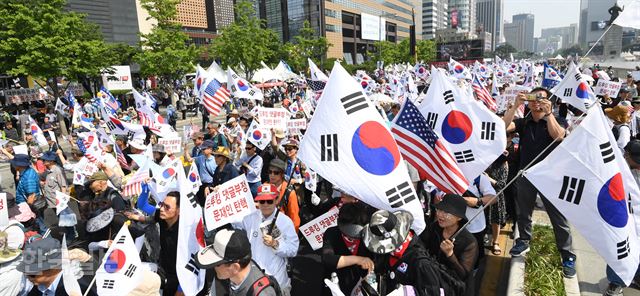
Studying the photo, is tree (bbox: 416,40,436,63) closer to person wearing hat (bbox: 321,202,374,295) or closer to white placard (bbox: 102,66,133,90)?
white placard (bbox: 102,66,133,90)

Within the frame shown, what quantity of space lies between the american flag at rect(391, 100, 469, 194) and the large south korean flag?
0.80 metres

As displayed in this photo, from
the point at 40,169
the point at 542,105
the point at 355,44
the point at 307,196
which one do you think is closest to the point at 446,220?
the point at 542,105

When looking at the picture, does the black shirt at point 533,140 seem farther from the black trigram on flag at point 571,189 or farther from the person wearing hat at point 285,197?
the person wearing hat at point 285,197

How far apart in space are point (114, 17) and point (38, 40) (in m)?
36.3

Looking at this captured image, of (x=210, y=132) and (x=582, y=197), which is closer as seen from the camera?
(x=582, y=197)

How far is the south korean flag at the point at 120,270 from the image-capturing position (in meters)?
3.41

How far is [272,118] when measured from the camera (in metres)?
7.79

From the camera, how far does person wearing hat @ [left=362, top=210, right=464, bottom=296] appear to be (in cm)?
288

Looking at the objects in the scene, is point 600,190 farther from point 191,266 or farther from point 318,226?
point 191,266

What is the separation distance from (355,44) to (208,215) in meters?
88.9

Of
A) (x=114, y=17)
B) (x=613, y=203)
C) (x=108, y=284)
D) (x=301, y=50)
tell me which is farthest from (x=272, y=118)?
(x=114, y=17)

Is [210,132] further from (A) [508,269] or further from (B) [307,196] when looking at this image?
(A) [508,269]

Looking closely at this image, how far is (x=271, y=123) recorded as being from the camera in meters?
7.75

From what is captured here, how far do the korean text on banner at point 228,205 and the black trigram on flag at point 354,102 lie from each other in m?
1.28
